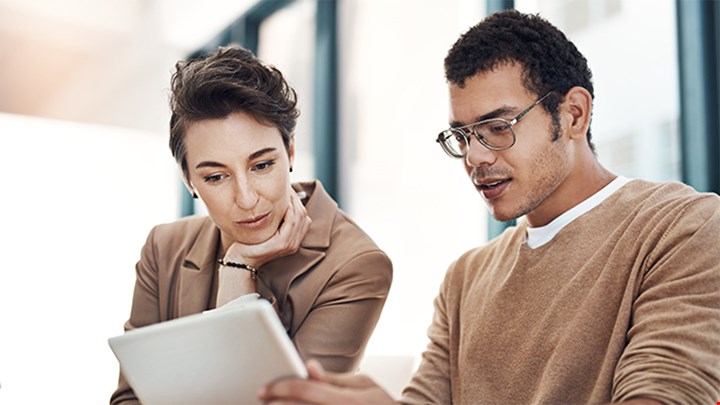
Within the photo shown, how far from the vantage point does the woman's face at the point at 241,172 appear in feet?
5.50

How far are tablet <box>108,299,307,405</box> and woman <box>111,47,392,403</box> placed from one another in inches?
18.9

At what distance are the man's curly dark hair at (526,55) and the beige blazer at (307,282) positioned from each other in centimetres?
44

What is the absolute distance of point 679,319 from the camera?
1.24 m

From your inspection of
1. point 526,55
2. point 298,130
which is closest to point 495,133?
point 526,55

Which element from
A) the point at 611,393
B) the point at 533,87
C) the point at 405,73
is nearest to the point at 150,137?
the point at 405,73

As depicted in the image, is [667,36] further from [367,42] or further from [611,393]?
[367,42]

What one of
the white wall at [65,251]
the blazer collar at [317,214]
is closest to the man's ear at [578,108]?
the blazer collar at [317,214]

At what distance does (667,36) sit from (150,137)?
347 centimetres

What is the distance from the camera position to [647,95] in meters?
2.60

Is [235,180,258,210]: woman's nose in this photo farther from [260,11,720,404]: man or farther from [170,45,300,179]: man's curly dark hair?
[260,11,720,404]: man

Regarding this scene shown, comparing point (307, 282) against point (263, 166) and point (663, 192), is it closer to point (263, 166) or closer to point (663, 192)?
point (263, 166)

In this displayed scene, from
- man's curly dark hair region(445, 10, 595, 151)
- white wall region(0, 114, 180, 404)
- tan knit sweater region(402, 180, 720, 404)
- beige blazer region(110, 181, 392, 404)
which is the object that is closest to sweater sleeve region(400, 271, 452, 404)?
tan knit sweater region(402, 180, 720, 404)

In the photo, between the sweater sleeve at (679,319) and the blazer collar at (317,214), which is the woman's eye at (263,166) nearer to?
the blazer collar at (317,214)

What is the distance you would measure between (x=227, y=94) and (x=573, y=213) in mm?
771
